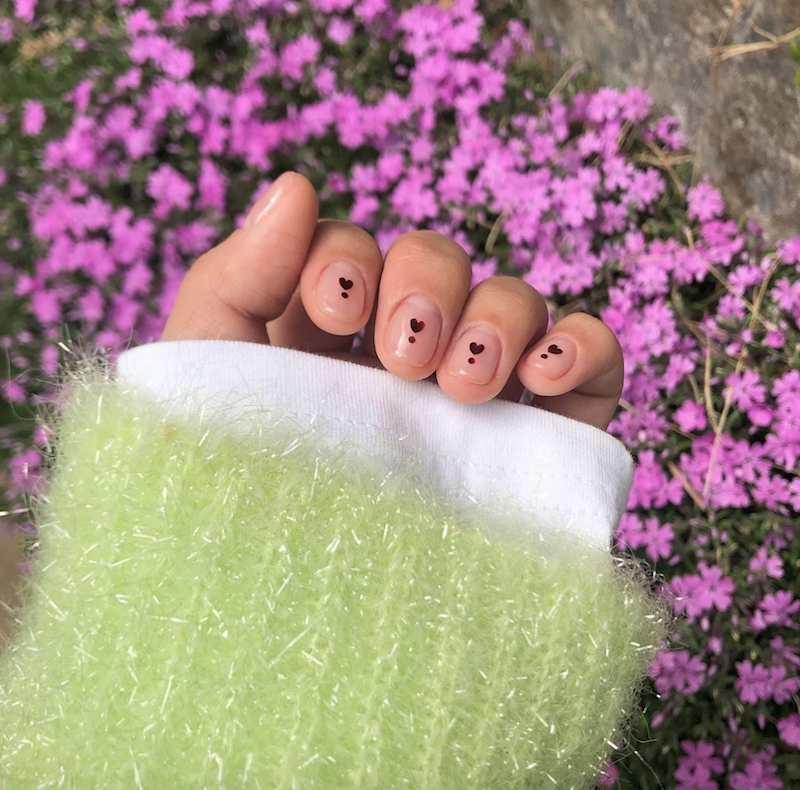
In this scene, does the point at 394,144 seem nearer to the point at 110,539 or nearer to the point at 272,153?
the point at 272,153

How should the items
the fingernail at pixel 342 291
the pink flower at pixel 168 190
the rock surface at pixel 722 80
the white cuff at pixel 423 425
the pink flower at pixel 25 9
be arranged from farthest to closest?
the pink flower at pixel 25 9
the pink flower at pixel 168 190
the rock surface at pixel 722 80
the fingernail at pixel 342 291
the white cuff at pixel 423 425

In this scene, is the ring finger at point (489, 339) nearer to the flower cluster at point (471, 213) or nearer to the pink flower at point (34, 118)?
the flower cluster at point (471, 213)

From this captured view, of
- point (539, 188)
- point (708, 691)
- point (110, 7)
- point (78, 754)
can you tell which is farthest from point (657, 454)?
point (110, 7)

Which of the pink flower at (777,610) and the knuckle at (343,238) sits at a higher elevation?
the knuckle at (343,238)

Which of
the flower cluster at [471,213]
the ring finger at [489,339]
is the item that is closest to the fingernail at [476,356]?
the ring finger at [489,339]

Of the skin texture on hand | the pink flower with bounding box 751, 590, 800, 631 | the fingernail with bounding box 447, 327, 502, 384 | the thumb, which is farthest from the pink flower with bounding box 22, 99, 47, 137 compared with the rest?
the pink flower with bounding box 751, 590, 800, 631

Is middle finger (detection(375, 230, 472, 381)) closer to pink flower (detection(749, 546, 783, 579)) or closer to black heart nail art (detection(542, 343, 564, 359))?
black heart nail art (detection(542, 343, 564, 359))

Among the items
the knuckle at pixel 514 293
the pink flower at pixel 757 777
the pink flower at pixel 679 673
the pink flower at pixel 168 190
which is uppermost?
the knuckle at pixel 514 293

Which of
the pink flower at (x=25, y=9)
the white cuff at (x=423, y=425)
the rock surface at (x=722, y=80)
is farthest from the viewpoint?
the pink flower at (x=25, y=9)
